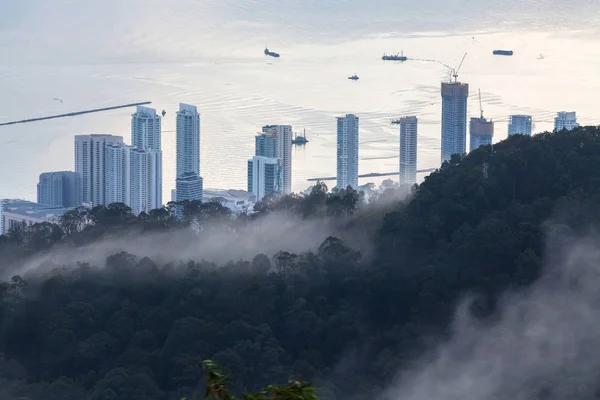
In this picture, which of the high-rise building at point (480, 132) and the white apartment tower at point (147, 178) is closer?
the white apartment tower at point (147, 178)

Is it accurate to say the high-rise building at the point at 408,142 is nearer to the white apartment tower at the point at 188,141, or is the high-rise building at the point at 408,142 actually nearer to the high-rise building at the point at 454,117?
the high-rise building at the point at 454,117

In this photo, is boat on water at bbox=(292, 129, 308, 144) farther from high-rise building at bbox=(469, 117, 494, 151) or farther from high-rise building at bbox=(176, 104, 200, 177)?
high-rise building at bbox=(469, 117, 494, 151)

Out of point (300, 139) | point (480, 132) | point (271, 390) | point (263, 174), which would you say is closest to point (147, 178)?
point (263, 174)

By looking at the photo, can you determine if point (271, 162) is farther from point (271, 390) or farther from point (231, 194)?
point (271, 390)

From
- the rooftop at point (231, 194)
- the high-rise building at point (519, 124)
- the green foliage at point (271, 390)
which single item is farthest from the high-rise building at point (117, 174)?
the green foliage at point (271, 390)

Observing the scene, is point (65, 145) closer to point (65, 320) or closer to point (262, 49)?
point (262, 49)

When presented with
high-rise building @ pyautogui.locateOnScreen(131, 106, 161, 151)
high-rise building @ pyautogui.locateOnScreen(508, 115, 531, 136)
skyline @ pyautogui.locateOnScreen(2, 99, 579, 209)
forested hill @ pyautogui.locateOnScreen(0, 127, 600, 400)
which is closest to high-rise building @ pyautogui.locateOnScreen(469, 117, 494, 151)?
high-rise building @ pyautogui.locateOnScreen(508, 115, 531, 136)

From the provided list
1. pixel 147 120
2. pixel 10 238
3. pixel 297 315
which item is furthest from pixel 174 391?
pixel 147 120
